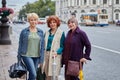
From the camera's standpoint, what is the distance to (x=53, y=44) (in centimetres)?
766

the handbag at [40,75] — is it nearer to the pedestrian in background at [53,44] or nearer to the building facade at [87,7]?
the pedestrian in background at [53,44]

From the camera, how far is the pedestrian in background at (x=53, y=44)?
764cm

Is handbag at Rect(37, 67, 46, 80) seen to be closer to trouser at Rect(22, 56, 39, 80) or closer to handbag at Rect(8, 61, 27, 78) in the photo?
trouser at Rect(22, 56, 39, 80)

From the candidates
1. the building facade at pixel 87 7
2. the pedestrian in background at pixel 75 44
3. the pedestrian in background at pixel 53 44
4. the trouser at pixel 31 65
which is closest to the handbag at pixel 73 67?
the pedestrian in background at pixel 75 44

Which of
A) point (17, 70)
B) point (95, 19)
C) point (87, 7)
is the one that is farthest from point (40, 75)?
point (87, 7)

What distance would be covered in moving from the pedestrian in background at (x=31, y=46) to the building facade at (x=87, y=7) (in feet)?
419

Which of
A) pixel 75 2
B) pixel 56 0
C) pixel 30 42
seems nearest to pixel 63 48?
pixel 30 42

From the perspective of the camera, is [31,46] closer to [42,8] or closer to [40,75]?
[40,75]

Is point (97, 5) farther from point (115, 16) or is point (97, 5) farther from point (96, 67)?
point (96, 67)

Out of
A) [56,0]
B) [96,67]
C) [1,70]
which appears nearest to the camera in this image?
[1,70]

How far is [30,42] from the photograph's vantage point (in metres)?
8.06

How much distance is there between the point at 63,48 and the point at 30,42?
2.31 ft

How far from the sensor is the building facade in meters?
147

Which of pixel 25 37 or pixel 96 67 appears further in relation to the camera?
pixel 96 67
